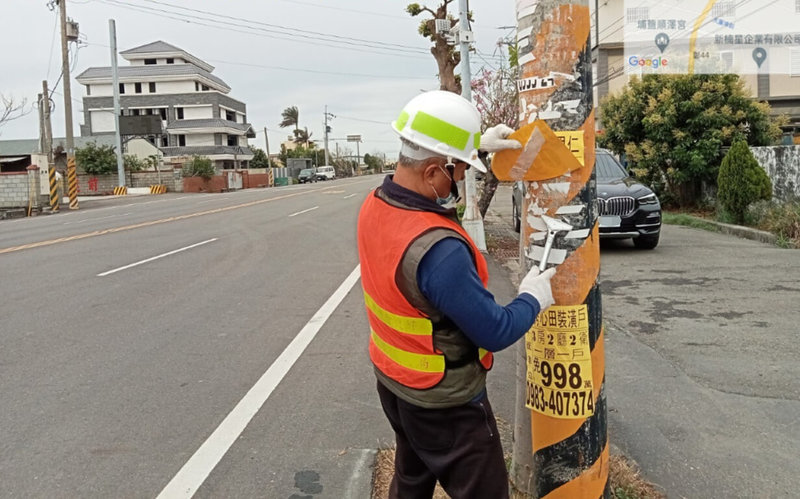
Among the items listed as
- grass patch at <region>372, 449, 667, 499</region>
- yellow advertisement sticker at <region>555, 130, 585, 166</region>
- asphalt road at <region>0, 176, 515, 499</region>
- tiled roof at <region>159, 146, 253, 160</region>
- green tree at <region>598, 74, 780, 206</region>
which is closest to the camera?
yellow advertisement sticker at <region>555, 130, 585, 166</region>

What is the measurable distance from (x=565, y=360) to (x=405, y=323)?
739mm

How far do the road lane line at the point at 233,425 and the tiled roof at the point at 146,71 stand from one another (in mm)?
66444

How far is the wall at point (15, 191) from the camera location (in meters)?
27.0

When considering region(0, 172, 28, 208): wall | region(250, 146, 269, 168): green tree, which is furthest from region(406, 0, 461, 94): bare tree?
region(250, 146, 269, 168): green tree

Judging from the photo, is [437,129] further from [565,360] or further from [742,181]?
[742,181]

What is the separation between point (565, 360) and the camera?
8.51ft

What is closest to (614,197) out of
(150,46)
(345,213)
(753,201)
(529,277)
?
(753,201)

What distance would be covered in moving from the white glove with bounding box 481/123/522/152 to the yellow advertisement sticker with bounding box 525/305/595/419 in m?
0.66

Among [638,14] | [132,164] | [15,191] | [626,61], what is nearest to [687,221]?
[638,14]

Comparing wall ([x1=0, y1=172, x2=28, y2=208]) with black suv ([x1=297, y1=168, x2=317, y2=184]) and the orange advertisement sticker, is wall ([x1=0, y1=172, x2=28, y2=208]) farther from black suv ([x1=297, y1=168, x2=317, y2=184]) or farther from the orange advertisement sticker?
black suv ([x1=297, y1=168, x2=317, y2=184])

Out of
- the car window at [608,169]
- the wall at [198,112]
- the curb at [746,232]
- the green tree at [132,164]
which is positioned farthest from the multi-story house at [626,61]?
the wall at [198,112]

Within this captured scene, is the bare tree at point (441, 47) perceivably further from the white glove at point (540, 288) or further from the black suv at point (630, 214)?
the white glove at point (540, 288)

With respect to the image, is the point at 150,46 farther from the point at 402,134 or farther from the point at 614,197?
the point at 402,134

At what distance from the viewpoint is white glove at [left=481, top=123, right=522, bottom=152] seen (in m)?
2.46
